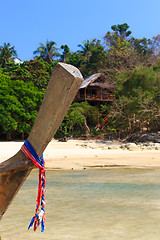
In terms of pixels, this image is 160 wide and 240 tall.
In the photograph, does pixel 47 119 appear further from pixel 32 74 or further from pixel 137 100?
pixel 32 74

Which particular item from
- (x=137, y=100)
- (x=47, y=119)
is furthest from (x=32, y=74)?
(x=47, y=119)

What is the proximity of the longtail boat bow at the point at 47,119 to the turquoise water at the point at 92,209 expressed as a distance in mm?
1546

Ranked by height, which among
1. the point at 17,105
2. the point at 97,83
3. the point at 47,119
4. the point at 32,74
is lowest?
the point at 47,119

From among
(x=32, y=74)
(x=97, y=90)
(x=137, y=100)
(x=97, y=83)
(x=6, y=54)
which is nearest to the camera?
(x=137, y=100)

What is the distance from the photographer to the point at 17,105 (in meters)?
23.3

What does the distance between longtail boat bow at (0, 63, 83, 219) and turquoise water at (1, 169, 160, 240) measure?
5.07ft

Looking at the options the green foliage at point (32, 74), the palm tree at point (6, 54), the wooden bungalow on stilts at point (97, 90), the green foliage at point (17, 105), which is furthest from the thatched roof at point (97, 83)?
the palm tree at point (6, 54)

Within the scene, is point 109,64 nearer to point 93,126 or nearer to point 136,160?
point 93,126

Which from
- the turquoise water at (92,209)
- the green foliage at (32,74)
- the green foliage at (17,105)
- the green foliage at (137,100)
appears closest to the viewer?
the turquoise water at (92,209)

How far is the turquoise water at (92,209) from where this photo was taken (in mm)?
4152

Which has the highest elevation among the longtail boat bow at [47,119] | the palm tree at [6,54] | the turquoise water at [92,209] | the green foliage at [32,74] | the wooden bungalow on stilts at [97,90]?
the palm tree at [6,54]

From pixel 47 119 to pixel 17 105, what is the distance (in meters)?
21.4

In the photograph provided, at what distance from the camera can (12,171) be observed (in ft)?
8.95

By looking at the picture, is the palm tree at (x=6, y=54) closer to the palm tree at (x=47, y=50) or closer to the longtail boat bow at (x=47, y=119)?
the palm tree at (x=47, y=50)
